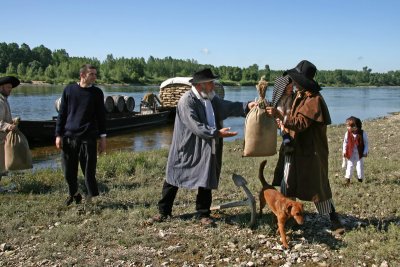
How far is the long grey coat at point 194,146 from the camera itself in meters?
4.80

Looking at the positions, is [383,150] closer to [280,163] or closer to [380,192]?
[380,192]

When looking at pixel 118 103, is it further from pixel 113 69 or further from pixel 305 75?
pixel 113 69

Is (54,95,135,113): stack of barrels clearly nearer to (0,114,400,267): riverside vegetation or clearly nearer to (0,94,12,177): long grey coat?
(0,114,400,267): riverside vegetation

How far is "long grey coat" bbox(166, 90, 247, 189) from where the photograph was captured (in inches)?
189

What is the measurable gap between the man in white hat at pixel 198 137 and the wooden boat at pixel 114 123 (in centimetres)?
1522

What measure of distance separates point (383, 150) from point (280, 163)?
8496 millimetres

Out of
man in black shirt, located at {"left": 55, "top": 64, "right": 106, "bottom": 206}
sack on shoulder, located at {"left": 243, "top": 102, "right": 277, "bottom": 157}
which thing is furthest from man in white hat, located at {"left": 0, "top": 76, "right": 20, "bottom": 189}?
sack on shoulder, located at {"left": 243, "top": 102, "right": 277, "bottom": 157}

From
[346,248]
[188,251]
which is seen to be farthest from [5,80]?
[346,248]

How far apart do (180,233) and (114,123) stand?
754 inches

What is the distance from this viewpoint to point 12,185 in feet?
25.6

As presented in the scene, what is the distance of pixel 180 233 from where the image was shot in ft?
16.3

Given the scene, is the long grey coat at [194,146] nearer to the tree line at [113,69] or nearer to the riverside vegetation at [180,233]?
the riverside vegetation at [180,233]

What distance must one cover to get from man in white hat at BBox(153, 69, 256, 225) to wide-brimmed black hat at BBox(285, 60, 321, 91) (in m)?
0.55

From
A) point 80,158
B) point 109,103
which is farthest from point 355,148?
point 109,103
